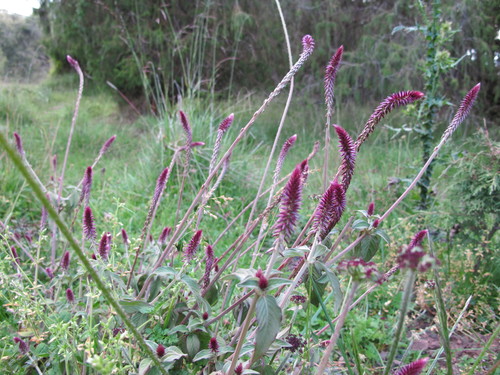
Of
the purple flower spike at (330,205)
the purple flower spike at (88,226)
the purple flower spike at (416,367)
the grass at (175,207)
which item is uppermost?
the purple flower spike at (330,205)

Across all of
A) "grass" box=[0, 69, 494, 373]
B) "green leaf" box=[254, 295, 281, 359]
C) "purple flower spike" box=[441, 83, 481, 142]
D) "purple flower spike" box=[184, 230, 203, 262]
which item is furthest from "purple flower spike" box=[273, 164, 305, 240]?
"purple flower spike" box=[441, 83, 481, 142]

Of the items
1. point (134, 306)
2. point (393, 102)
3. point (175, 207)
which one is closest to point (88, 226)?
→ point (134, 306)

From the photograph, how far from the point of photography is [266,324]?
736 mm

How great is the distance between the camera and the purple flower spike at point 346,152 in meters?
0.85

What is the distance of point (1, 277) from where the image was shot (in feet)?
3.64

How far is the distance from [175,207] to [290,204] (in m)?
2.64

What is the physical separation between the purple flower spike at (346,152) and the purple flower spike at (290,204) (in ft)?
0.54

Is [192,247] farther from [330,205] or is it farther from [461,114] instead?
[461,114]

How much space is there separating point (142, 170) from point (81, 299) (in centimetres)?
266

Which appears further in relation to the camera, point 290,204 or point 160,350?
point 160,350

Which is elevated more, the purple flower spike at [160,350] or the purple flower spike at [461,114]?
the purple flower spike at [461,114]

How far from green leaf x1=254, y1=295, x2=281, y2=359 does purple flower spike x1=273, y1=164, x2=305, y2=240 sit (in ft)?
0.44

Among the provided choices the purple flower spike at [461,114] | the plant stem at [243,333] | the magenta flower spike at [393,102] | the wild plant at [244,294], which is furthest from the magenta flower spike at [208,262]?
the purple flower spike at [461,114]

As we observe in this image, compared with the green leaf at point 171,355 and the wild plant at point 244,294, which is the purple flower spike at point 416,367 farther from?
the green leaf at point 171,355
